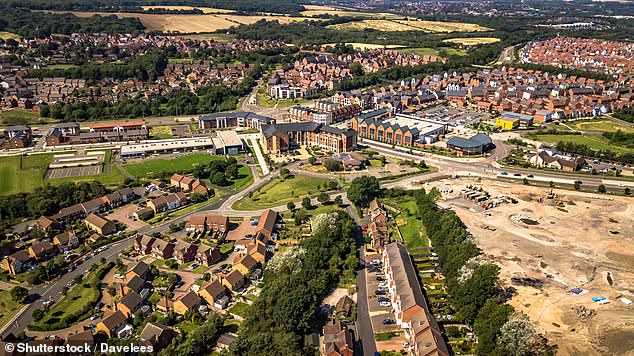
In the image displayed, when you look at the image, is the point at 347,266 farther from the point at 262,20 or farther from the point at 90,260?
the point at 262,20

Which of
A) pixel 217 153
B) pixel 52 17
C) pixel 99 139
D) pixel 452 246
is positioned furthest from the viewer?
pixel 52 17

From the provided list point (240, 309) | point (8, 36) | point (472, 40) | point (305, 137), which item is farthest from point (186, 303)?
point (472, 40)

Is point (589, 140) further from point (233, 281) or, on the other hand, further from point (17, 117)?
point (17, 117)

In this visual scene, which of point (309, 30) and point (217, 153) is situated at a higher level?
point (309, 30)

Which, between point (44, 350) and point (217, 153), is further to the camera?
point (217, 153)

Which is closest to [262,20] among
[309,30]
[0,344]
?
[309,30]
